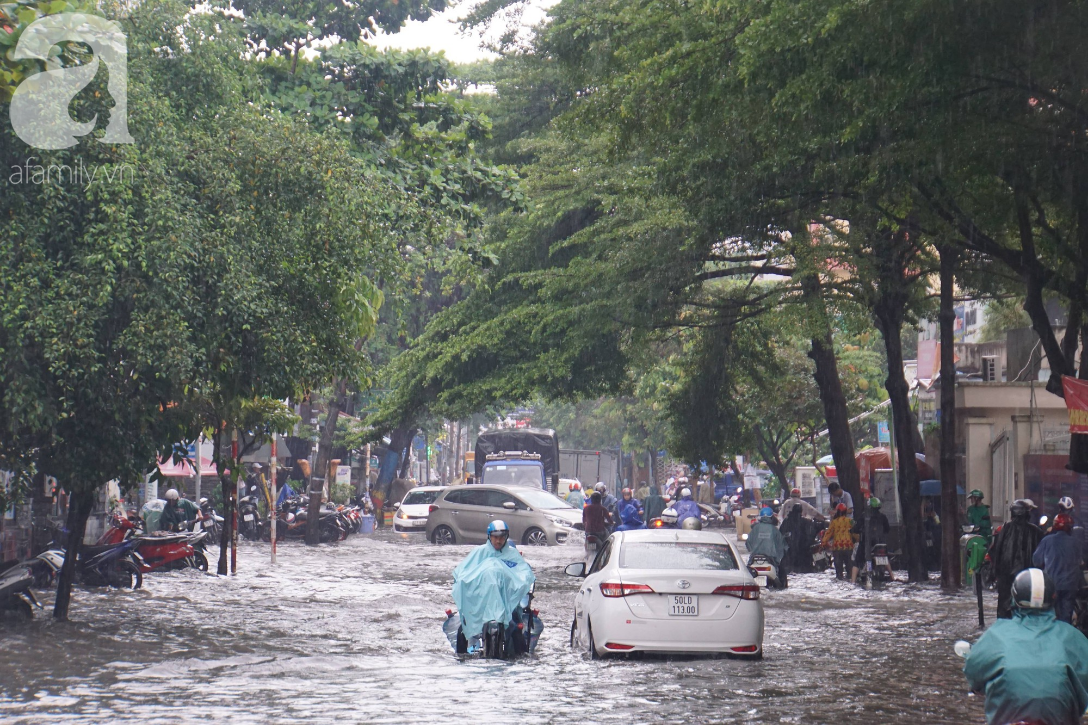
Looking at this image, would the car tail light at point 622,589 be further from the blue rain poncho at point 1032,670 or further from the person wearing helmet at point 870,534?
the person wearing helmet at point 870,534

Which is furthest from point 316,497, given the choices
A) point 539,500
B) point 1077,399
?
point 1077,399

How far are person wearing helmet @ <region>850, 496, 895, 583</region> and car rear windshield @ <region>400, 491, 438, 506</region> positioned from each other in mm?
18035

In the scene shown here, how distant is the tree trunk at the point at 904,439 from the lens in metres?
22.9

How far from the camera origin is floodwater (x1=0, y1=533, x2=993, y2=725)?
952 centimetres

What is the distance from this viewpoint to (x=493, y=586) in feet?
39.3

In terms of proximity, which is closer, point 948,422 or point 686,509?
point 948,422

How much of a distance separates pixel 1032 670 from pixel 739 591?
6.28 metres

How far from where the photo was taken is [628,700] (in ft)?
32.6

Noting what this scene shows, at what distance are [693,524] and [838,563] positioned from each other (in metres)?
4.36

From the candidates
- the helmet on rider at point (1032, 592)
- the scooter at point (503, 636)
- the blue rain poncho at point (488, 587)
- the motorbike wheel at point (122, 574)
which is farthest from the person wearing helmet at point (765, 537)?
the helmet on rider at point (1032, 592)

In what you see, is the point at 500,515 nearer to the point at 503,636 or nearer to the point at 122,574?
the point at 122,574

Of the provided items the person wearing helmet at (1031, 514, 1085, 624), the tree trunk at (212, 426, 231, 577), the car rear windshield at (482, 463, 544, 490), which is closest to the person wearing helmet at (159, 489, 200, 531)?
the tree trunk at (212, 426, 231, 577)

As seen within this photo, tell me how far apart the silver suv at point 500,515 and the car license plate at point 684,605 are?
20002 mm

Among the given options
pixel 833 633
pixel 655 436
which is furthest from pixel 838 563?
pixel 655 436
